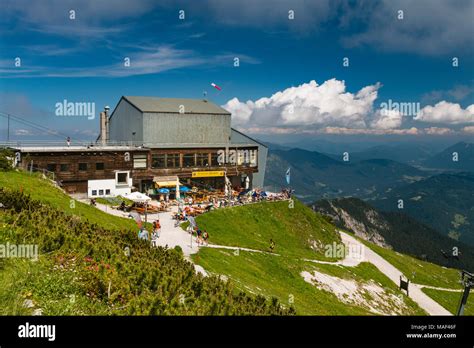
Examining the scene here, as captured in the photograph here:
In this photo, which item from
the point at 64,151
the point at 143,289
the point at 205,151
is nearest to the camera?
the point at 143,289

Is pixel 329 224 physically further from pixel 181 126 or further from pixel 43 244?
pixel 43 244

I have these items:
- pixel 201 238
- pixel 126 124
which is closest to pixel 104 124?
pixel 126 124

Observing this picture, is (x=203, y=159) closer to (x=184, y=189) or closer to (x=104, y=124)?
(x=184, y=189)

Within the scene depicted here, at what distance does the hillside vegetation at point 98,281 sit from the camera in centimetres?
1031

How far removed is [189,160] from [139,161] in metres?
9.50

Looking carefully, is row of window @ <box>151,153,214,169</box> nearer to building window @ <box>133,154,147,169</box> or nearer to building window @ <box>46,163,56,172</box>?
building window @ <box>133,154,147,169</box>

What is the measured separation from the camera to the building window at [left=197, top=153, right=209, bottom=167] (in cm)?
6788

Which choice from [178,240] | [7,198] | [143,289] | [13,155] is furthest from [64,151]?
[143,289]

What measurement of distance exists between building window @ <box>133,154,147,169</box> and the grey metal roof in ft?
40.2

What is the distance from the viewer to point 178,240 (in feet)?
115

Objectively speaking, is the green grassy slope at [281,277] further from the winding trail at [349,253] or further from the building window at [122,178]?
the building window at [122,178]

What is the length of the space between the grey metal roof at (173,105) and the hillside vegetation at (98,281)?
56.9 meters

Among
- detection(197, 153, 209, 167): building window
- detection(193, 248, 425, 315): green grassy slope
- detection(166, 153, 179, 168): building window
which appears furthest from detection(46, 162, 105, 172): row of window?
detection(193, 248, 425, 315): green grassy slope
